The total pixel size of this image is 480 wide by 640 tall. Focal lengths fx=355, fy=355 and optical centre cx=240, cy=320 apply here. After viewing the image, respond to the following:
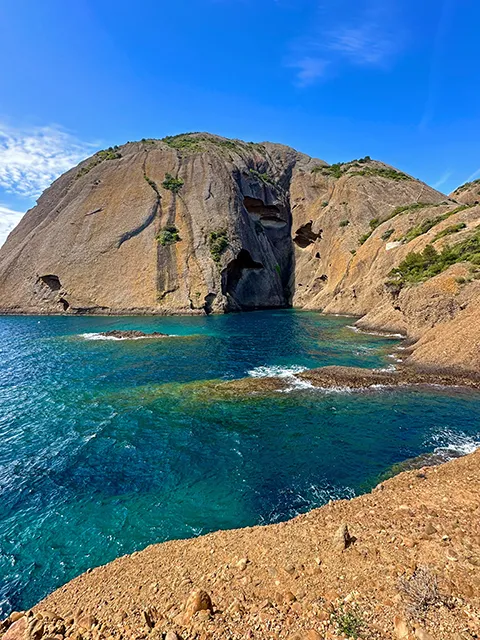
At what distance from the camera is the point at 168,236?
76.8 metres

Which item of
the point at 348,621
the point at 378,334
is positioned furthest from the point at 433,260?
the point at 348,621

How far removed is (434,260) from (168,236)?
5446 centimetres

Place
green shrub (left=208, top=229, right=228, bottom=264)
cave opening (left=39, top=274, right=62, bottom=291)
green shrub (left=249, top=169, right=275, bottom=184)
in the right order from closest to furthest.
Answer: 1. green shrub (left=208, top=229, right=228, bottom=264)
2. cave opening (left=39, top=274, right=62, bottom=291)
3. green shrub (left=249, top=169, right=275, bottom=184)

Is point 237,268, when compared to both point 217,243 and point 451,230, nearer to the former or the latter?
point 217,243

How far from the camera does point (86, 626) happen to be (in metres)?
5.35

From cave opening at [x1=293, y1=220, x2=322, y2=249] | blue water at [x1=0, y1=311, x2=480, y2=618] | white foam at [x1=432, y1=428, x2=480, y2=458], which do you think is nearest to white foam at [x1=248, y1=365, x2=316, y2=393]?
blue water at [x1=0, y1=311, x2=480, y2=618]

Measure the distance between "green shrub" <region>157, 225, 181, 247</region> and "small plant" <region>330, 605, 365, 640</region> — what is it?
75340 mm

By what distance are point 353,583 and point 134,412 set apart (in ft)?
47.3

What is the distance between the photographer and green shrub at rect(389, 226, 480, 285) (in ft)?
113

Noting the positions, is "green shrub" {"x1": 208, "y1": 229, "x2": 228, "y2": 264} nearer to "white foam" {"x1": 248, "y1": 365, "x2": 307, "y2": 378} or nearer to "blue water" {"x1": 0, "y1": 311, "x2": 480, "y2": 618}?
"blue water" {"x1": 0, "y1": 311, "x2": 480, "y2": 618}

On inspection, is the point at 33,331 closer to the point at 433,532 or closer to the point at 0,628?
the point at 0,628

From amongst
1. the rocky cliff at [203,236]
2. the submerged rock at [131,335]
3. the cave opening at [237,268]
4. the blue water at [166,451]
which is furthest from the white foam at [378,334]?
the cave opening at [237,268]

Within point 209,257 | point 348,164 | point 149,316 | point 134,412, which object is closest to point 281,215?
point 348,164

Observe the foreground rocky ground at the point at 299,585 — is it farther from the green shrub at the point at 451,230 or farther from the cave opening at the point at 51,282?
the cave opening at the point at 51,282
